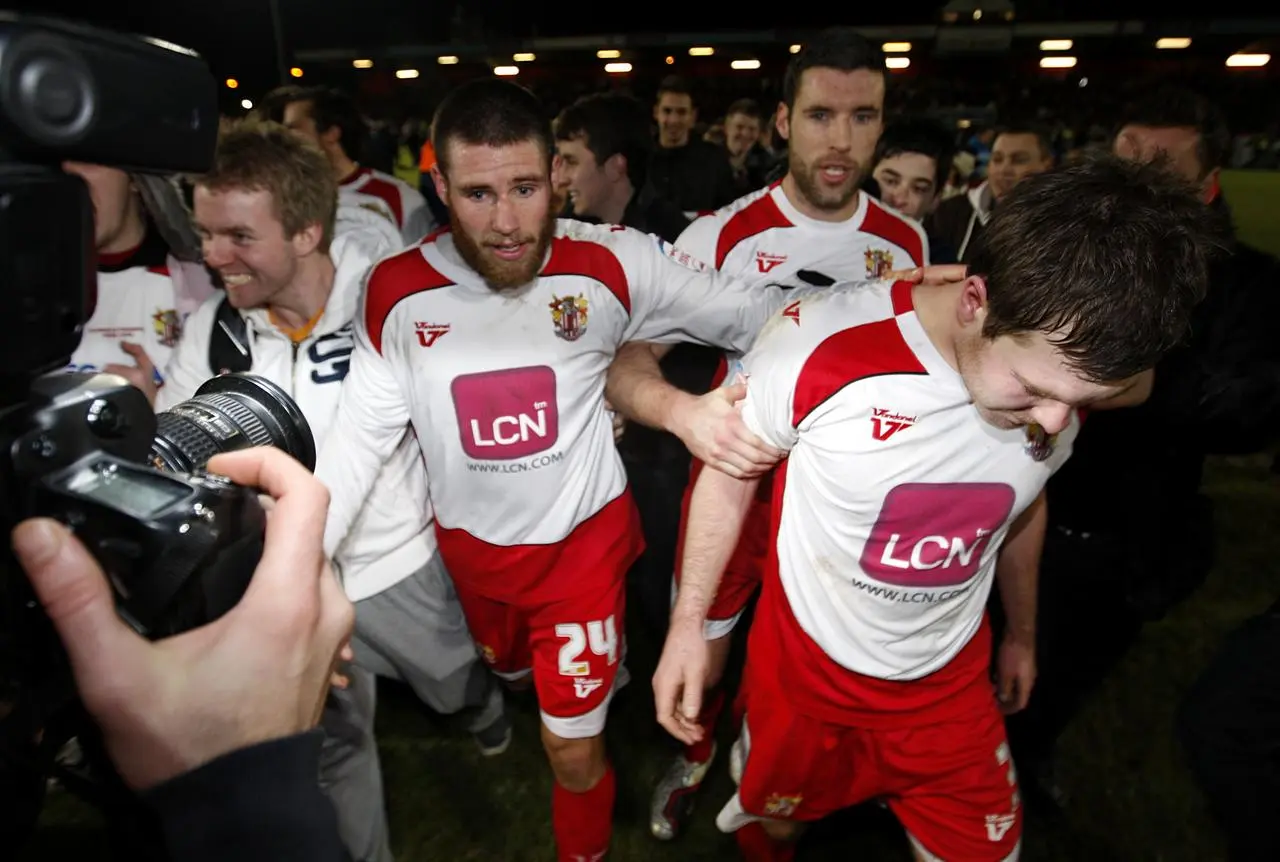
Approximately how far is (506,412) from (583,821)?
111 centimetres

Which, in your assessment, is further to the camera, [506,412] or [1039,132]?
[1039,132]

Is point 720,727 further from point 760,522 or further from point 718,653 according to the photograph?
point 760,522

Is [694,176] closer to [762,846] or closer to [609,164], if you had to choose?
[609,164]

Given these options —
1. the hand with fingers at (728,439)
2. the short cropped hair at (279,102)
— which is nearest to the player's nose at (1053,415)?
the hand with fingers at (728,439)

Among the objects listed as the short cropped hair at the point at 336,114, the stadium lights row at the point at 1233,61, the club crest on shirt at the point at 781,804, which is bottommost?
the club crest on shirt at the point at 781,804

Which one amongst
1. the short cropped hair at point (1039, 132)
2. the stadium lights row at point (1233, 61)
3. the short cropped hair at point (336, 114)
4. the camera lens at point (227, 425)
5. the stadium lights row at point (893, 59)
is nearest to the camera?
the camera lens at point (227, 425)

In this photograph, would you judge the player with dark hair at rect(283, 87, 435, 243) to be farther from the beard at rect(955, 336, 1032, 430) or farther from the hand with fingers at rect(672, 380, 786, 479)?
the beard at rect(955, 336, 1032, 430)

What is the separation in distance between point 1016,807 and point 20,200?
6.16ft

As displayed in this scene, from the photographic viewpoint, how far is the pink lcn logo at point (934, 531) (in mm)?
1492

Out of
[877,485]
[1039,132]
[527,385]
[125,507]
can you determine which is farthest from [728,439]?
[1039,132]

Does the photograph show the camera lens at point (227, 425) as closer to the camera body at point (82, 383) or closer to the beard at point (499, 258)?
the camera body at point (82, 383)

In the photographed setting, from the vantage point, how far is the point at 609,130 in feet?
10.9

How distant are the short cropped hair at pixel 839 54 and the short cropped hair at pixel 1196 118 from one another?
77cm

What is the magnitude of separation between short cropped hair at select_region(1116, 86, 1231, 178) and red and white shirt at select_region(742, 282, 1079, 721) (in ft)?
4.13
